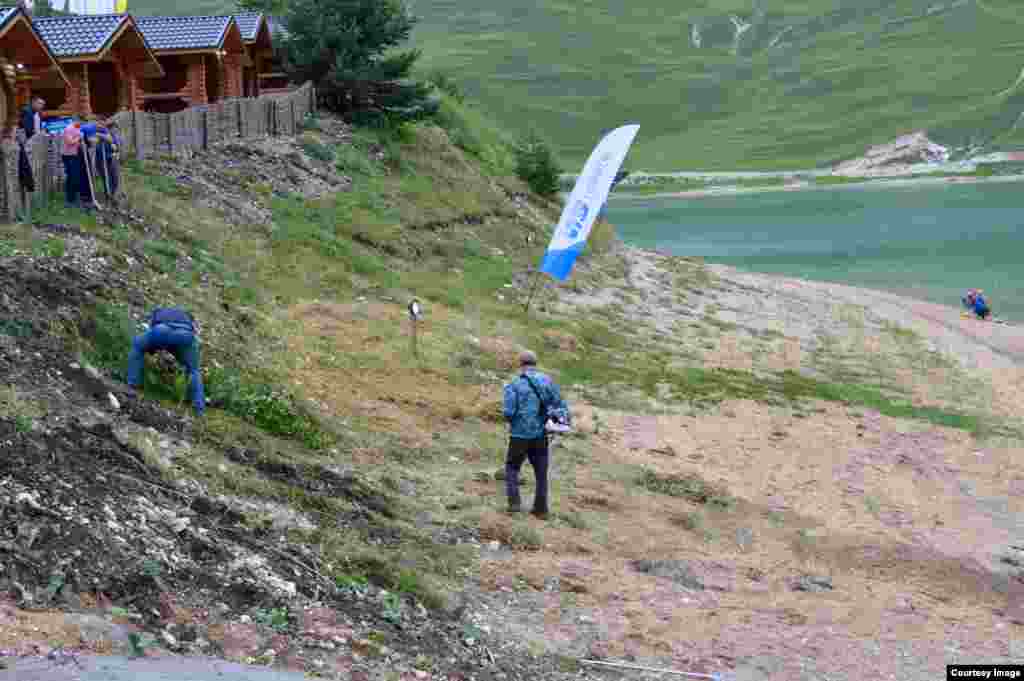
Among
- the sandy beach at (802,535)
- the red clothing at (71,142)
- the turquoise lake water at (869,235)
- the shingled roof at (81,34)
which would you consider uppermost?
the shingled roof at (81,34)

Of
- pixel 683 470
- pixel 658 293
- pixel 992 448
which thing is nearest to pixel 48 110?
pixel 658 293

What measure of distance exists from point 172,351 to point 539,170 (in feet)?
128

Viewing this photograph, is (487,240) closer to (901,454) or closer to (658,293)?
(658,293)

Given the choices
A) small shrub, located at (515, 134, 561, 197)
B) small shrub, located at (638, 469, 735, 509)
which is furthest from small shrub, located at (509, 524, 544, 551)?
small shrub, located at (515, 134, 561, 197)

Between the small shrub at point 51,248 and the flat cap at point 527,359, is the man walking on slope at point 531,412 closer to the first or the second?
the flat cap at point 527,359

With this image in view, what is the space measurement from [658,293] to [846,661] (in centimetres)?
3023

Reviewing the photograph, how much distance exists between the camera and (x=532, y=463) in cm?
1505

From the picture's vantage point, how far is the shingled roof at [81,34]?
32906mm

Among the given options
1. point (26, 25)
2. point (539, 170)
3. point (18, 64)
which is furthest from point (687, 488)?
point (539, 170)

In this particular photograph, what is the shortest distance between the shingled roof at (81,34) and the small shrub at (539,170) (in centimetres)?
2200

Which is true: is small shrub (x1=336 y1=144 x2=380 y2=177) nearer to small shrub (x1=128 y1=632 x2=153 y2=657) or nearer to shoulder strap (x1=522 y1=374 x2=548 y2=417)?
shoulder strap (x1=522 y1=374 x2=548 y2=417)

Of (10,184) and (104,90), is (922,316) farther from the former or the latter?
(10,184)

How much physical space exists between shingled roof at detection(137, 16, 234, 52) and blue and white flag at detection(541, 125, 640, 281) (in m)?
16.0

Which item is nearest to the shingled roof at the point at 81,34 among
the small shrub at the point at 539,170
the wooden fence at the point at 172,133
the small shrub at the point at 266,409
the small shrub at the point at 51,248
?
the wooden fence at the point at 172,133
